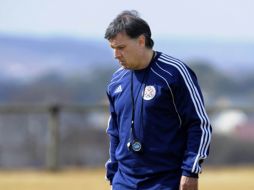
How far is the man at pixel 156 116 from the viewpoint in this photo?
638 centimetres

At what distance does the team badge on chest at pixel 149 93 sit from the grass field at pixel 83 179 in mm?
7431

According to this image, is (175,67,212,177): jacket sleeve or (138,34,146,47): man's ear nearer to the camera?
(175,67,212,177): jacket sleeve

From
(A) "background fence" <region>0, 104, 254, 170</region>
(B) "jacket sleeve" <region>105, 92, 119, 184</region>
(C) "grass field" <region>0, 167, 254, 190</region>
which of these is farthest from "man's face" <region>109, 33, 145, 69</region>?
(A) "background fence" <region>0, 104, 254, 170</region>

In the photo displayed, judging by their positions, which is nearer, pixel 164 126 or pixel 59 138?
pixel 164 126

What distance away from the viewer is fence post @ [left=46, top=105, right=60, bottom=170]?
17484 millimetres

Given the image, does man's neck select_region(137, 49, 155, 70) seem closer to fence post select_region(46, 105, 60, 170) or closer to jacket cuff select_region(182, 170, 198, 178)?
jacket cuff select_region(182, 170, 198, 178)

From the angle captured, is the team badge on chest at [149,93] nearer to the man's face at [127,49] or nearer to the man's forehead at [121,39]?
the man's face at [127,49]

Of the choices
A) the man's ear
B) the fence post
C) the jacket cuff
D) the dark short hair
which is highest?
the dark short hair

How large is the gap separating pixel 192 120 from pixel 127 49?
633 mm

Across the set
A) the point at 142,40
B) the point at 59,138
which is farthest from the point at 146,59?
the point at 59,138

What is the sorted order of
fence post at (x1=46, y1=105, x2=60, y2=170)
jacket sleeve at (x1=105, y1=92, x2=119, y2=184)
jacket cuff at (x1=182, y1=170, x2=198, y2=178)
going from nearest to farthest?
jacket cuff at (x1=182, y1=170, x2=198, y2=178) → jacket sleeve at (x1=105, y1=92, x2=119, y2=184) → fence post at (x1=46, y1=105, x2=60, y2=170)

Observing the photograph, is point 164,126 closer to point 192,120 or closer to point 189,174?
point 192,120

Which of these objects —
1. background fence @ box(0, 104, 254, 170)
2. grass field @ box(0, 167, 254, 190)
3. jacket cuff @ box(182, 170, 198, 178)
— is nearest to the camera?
jacket cuff @ box(182, 170, 198, 178)

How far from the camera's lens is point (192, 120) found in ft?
20.9
